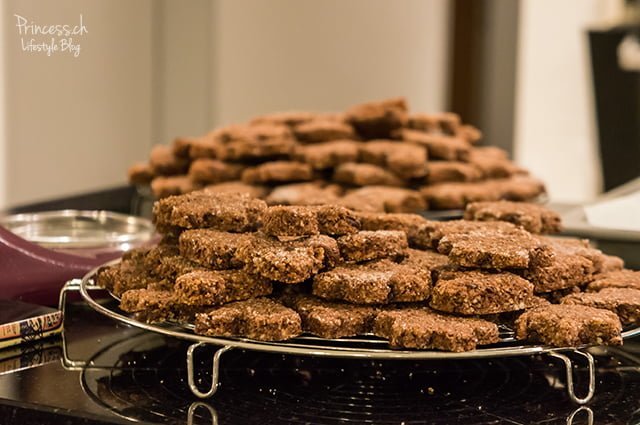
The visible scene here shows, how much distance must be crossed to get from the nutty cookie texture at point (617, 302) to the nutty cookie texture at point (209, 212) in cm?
43

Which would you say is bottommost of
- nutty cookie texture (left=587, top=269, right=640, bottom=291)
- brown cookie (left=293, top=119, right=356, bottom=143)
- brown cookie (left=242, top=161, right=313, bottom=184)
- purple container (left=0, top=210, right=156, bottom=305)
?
purple container (left=0, top=210, right=156, bottom=305)

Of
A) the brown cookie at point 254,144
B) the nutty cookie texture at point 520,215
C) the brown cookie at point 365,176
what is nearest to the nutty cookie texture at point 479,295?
the nutty cookie texture at point 520,215

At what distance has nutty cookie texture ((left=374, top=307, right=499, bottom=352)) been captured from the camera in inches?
43.3

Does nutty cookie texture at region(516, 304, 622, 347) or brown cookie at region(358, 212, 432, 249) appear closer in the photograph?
nutty cookie texture at region(516, 304, 622, 347)

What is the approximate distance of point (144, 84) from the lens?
10.0 ft

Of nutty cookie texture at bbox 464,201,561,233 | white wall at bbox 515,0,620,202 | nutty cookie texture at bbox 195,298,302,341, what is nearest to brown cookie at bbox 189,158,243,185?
nutty cookie texture at bbox 464,201,561,233

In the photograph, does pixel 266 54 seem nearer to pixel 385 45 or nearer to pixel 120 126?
pixel 385 45

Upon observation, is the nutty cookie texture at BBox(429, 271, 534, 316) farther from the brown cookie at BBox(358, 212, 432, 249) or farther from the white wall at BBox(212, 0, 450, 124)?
the white wall at BBox(212, 0, 450, 124)

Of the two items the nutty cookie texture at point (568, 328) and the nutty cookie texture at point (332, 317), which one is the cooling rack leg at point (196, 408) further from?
the nutty cookie texture at point (568, 328)

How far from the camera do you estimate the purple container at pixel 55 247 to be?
147cm

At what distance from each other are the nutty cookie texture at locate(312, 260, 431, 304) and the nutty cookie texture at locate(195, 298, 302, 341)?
0.06m

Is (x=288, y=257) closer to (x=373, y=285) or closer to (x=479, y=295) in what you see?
(x=373, y=285)

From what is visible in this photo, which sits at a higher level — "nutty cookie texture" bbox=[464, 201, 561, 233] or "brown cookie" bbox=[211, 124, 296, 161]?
"brown cookie" bbox=[211, 124, 296, 161]

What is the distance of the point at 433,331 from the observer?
111 centimetres
